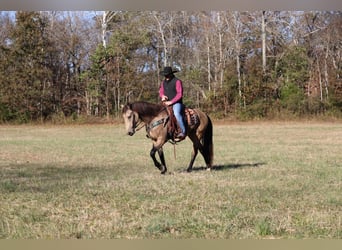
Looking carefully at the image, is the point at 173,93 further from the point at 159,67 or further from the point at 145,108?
the point at 159,67

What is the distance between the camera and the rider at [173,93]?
752cm

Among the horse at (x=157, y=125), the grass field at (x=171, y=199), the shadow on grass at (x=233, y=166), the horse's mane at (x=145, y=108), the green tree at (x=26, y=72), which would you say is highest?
the green tree at (x=26, y=72)

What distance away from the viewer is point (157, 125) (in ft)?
25.3

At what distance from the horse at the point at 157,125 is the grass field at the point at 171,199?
36 centimetres

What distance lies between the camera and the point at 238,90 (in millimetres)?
27016

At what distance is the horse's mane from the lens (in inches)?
297

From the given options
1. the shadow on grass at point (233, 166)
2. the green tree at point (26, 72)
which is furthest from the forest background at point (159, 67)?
the shadow on grass at point (233, 166)

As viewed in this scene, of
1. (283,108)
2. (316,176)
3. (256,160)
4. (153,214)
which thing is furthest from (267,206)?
(283,108)

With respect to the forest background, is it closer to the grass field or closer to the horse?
the grass field

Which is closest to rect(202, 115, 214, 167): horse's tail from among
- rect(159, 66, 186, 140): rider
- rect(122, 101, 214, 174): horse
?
rect(122, 101, 214, 174): horse

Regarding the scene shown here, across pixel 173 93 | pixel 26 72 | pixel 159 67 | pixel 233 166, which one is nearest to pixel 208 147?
pixel 233 166

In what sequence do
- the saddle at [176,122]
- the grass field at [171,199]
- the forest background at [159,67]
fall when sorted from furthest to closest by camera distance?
1. the forest background at [159,67]
2. the saddle at [176,122]
3. the grass field at [171,199]

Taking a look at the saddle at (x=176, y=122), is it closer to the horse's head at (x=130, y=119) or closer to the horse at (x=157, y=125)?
the horse at (x=157, y=125)

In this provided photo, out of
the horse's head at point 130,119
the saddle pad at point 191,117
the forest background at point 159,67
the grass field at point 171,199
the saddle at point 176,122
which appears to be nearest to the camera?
the grass field at point 171,199
